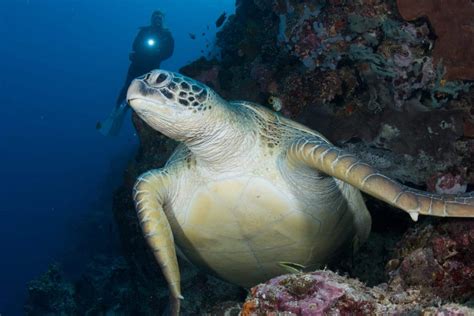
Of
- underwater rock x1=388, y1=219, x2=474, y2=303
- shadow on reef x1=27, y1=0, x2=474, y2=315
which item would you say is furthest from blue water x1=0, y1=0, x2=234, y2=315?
underwater rock x1=388, y1=219, x2=474, y2=303

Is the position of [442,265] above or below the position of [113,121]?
above

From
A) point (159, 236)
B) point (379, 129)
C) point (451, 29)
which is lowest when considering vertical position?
point (159, 236)

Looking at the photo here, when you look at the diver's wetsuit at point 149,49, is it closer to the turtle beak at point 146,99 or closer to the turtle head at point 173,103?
the turtle head at point 173,103

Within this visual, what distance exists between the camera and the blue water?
76.6 ft

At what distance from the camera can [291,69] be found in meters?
5.32

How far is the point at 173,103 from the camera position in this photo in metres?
2.34

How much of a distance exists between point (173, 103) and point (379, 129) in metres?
2.37

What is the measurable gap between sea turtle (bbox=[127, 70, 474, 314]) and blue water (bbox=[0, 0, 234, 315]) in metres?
14.1

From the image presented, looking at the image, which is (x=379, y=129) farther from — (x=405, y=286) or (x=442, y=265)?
(x=405, y=286)

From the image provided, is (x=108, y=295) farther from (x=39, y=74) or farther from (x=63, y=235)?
(x=39, y=74)

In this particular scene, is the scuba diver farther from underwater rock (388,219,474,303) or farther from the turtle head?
underwater rock (388,219,474,303)

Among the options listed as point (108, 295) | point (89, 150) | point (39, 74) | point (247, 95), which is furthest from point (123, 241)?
point (39, 74)

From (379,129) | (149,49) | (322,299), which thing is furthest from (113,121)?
(322,299)

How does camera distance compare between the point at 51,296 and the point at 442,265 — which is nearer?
the point at 442,265
